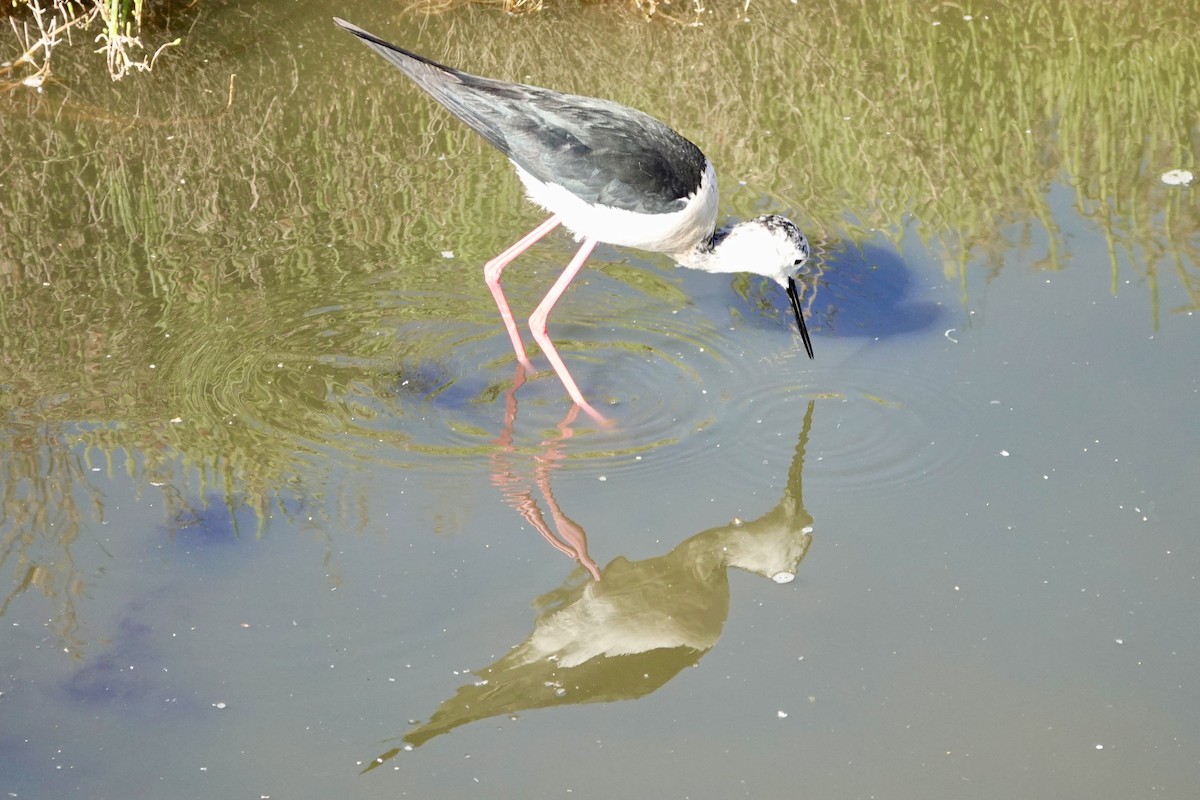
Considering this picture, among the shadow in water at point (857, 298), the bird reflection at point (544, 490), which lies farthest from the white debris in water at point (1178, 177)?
the bird reflection at point (544, 490)

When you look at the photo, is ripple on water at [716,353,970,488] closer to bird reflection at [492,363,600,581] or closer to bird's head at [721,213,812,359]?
bird's head at [721,213,812,359]

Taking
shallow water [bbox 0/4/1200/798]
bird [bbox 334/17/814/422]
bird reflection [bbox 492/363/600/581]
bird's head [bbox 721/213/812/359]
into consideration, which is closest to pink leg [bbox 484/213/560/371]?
bird [bbox 334/17/814/422]

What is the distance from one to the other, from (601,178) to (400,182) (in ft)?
5.40

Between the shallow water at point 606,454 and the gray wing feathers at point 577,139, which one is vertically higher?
the gray wing feathers at point 577,139

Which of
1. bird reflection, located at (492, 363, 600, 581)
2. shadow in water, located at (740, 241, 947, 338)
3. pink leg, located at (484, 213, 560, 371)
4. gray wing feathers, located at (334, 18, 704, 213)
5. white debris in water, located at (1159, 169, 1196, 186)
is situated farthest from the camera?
white debris in water, located at (1159, 169, 1196, 186)

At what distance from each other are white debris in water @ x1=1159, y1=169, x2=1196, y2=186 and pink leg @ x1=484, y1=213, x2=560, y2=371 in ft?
8.97

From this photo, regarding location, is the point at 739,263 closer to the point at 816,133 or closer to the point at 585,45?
the point at 816,133

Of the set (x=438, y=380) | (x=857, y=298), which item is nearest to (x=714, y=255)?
(x=857, y=298)

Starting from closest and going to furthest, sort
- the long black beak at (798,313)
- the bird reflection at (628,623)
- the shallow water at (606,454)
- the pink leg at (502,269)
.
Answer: the shallow water at (606,454) < the bird reflection at (628,623) < the long black beak at (798,313) < the pink leg at (502,269)

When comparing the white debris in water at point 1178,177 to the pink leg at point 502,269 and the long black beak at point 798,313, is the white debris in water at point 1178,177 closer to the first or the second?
the long black beak at point 798,313

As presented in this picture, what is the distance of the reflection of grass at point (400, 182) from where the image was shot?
4570 millimetres

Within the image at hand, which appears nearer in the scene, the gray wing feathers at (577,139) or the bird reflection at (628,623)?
the bird reflection at (628,623)

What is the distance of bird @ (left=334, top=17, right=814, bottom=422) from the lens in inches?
178

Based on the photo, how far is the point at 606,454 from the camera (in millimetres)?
4332
